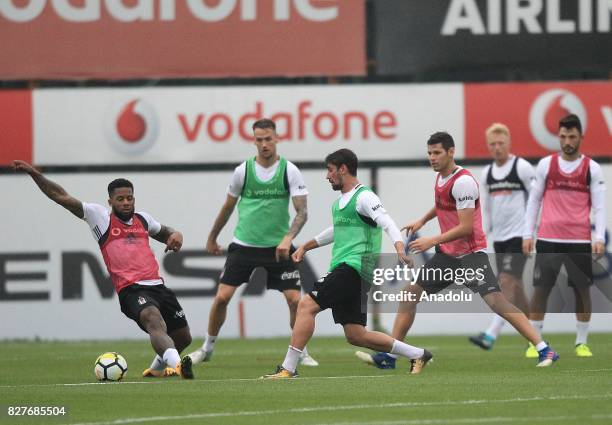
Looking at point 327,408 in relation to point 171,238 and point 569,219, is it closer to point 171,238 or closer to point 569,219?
point 171,238

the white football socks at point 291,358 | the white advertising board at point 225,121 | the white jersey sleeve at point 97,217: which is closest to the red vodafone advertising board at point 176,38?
the white advertising board at point 225,121

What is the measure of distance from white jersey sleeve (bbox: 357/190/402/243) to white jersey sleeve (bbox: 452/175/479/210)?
980mm

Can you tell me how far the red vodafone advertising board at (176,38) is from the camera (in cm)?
1967

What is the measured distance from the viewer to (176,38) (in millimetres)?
19734

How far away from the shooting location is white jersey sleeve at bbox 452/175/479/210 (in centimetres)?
1253

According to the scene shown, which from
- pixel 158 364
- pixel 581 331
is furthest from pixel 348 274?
pixel 581 331

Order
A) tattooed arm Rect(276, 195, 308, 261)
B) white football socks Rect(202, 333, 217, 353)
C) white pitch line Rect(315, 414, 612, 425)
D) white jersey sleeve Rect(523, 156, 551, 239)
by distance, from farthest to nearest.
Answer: white jersey sleeve Rect(523, 156, 551, 239), white football socks Rect(202, 333, 217, 353), tattooed arm Rect(276, 195, 308, 261), white pitch line Rect(315, 414, 612, 425)

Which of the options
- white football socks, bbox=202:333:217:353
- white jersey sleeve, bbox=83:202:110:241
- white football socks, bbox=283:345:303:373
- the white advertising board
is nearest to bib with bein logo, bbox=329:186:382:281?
white football socks, bbox=283:345:303:373

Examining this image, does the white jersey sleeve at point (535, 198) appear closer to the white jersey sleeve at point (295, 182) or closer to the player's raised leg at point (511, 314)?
the player's raised leg at point (511, 314)

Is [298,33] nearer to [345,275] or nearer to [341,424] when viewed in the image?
[345,275]

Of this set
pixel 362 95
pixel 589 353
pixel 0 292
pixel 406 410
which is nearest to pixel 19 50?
pixel 0 292

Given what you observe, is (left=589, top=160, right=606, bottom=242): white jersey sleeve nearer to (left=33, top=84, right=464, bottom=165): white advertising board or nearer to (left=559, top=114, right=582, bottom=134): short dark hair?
(left=559, top=114, right=582, bottom=134): short dark hair

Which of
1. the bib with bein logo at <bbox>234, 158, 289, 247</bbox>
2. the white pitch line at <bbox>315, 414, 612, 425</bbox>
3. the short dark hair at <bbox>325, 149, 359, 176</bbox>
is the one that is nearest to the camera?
the white pitch line at <bbox>315, 414, 612, 425</bbox>

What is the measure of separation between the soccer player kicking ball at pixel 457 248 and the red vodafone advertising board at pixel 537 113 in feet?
22.9
